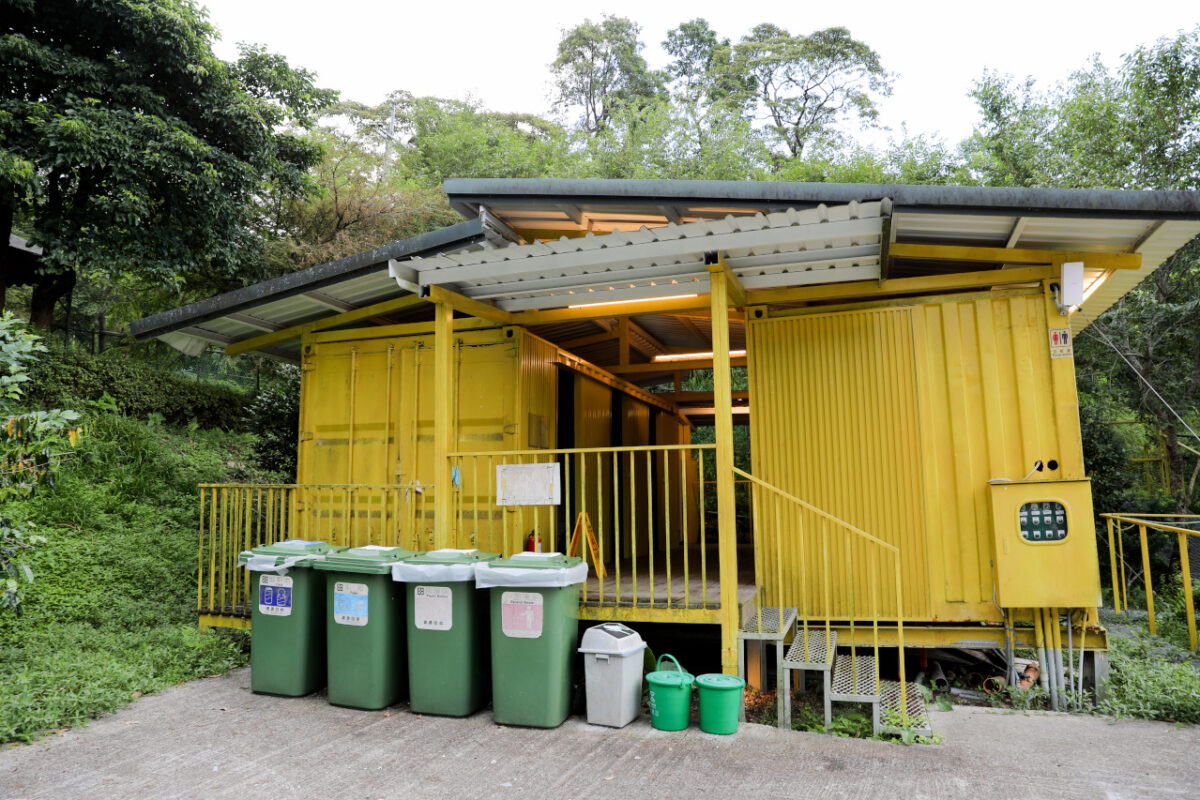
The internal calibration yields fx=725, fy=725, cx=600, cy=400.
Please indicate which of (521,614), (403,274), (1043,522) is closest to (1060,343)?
(1043,522)

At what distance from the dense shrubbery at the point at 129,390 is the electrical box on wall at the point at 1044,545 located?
39.9ft

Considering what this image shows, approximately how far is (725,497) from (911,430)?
1.81 m

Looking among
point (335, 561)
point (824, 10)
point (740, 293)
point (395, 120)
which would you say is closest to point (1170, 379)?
point (740, 293)

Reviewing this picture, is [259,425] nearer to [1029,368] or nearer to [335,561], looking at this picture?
[335,561]

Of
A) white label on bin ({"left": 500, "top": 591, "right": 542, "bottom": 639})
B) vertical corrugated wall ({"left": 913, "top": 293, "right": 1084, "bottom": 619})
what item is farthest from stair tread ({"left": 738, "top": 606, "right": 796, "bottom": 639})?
white label on bin ({"left": 500, "top": 591, "right": 542, "bottom": 639})

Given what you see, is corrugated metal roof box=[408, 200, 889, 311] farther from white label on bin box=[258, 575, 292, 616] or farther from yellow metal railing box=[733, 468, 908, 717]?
white label on bin box=[258, 575, 292, 616]

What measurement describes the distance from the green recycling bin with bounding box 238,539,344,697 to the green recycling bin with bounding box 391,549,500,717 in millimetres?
767

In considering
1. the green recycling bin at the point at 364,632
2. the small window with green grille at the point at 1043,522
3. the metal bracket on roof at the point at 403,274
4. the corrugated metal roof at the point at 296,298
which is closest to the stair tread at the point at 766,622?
the small window with green grille at the point at 1043,522

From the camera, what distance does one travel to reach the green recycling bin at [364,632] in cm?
466

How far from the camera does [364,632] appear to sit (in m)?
4.69

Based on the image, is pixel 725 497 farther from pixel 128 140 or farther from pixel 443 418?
pixel 128 140

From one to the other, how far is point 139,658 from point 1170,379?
50.0 ft

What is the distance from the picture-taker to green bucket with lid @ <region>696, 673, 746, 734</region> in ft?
13.8

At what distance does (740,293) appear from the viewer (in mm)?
5586
